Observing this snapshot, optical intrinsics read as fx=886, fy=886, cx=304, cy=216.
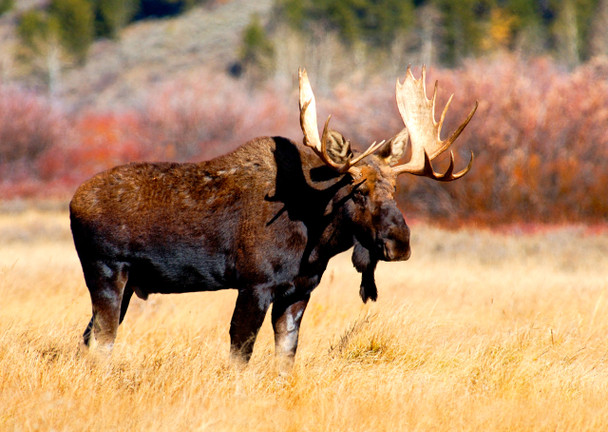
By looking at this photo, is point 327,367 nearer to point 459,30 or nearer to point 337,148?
point 337,148

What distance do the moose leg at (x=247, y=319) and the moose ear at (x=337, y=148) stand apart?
Answer: 1.07m

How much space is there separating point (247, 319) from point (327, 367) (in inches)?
27.1

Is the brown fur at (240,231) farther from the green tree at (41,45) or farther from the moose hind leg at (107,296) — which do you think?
the green tree at (41,45)

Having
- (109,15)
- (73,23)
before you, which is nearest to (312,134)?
(73,23)

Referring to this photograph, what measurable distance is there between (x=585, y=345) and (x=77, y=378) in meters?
4.27

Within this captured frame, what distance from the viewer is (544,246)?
55.1 ft

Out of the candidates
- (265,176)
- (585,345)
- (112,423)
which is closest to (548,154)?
(585,345)

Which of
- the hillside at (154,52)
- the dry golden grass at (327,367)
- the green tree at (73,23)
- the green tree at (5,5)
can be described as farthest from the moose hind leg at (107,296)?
the green tree at (5,5)

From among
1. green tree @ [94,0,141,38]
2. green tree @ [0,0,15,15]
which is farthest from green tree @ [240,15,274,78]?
green tree @ [0,0,15,15]

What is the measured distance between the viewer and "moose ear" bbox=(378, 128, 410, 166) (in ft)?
21.6

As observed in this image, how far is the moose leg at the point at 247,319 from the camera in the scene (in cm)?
619

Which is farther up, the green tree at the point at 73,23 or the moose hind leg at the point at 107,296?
the moose hind leg at the point at 107,296

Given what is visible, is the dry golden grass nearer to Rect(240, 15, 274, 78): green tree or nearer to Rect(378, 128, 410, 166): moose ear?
Rect(378, 128, 410, 166): moose ear

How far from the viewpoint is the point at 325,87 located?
7131 cm
